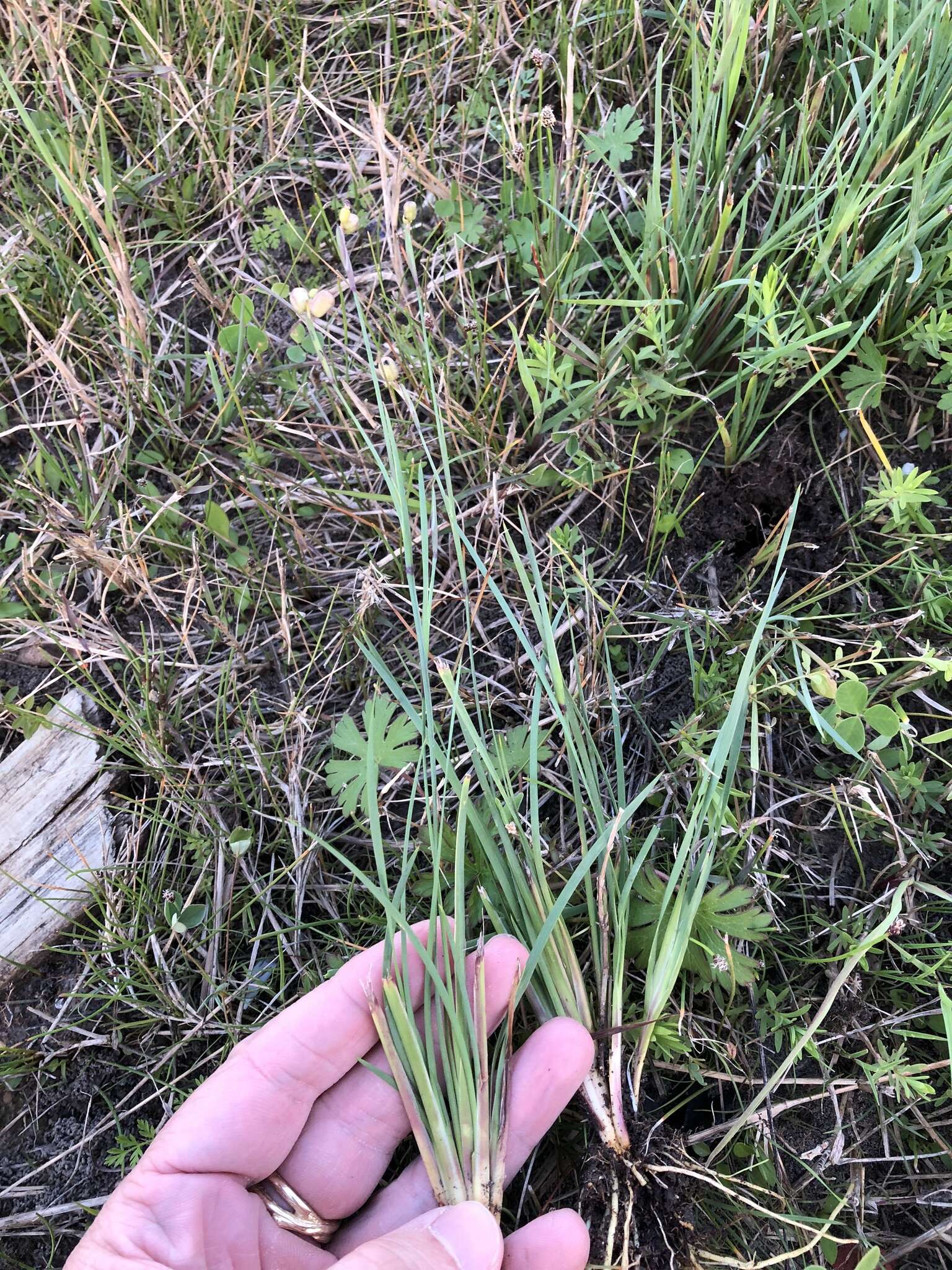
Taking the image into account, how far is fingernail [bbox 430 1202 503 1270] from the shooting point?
4.54ft

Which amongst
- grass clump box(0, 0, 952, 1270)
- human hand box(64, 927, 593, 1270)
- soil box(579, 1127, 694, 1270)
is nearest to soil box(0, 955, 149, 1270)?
grass clump box(0, 0, 952, 1270)

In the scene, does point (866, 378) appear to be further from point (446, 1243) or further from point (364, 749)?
point (446, 1243)

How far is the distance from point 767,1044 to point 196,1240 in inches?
44.5

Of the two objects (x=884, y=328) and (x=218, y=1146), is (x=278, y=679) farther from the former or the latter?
(x=884, y=328)

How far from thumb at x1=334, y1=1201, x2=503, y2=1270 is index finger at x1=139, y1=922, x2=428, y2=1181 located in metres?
0.29

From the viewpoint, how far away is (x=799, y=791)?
6.01 ft

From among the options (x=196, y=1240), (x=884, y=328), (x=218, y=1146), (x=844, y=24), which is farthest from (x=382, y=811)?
(x=844, y=24)

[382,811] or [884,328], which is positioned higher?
[884,328]

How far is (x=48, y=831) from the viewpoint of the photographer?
6.33ft

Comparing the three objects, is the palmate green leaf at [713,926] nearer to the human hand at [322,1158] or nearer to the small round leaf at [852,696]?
the human hand at [322,1158]

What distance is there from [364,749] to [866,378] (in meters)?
1.45

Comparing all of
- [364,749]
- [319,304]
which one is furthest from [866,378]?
[364,749]

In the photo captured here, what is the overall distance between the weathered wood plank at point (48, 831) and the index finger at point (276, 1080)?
A: 59cm

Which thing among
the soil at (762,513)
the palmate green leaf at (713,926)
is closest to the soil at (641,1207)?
the palmate green leaf at (713,926)
